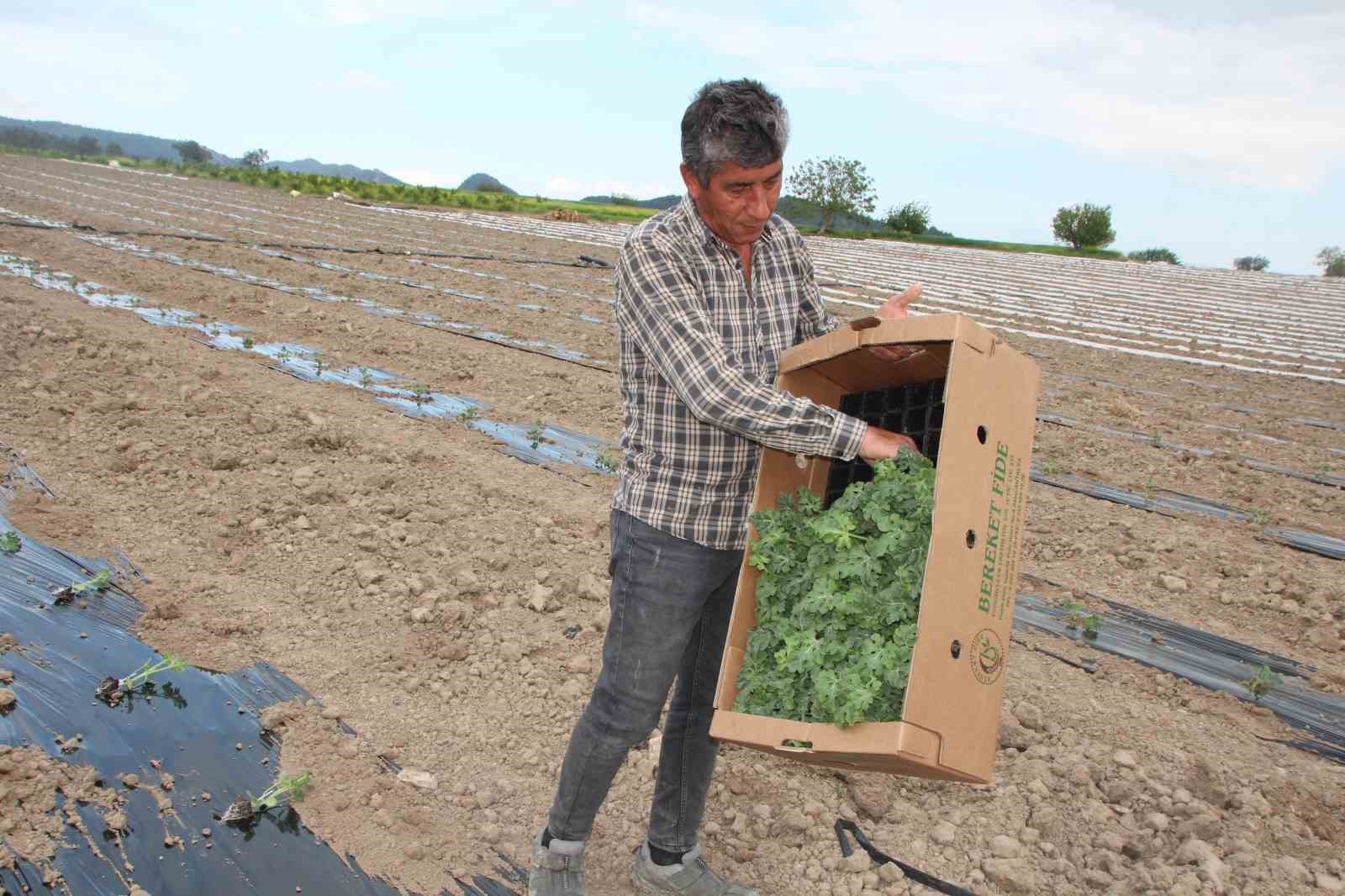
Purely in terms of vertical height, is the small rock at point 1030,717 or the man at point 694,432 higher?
the man at point 694,432

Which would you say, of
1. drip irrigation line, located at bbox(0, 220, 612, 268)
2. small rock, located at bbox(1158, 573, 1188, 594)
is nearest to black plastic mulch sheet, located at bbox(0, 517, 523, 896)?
small rock, located at bbox(1158, 573, 1188, 594)

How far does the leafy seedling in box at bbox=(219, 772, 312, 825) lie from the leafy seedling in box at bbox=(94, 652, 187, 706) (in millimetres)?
708

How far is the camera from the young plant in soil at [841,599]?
183 cm

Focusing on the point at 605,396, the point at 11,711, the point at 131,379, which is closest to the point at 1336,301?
the point at 605,396

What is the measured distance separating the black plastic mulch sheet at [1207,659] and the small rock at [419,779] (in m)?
2.44

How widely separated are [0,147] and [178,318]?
53.7 m

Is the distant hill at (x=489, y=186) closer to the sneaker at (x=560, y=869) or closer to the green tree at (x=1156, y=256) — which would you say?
the green tree at (x=1156, y=256)

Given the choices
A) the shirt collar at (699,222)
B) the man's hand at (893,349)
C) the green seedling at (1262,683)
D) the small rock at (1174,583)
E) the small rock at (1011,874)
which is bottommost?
the small rock at (1011,874)

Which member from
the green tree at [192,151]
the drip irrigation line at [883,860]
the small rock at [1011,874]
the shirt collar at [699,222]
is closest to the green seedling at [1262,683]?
the small rock at [1011,874]

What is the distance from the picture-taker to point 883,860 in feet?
8.75

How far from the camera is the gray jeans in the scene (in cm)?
203

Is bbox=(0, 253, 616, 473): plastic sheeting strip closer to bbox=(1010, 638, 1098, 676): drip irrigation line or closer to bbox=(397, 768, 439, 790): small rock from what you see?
bbox=(1010, 638, 1098, 676): drip irrigation line

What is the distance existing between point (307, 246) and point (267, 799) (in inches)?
568

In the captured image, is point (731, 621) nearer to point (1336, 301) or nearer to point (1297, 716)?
point (1297, 716)
